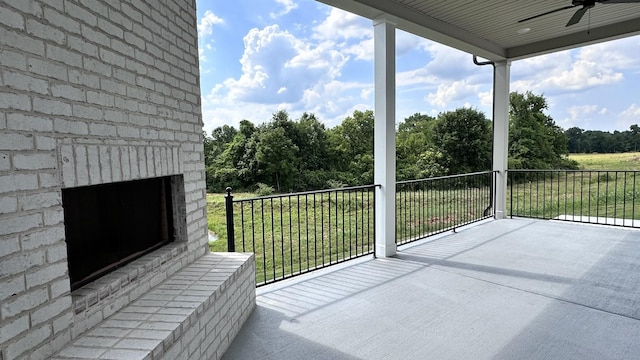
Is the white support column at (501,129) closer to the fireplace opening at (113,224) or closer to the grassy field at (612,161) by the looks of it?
the fireplace opening at (113,224)

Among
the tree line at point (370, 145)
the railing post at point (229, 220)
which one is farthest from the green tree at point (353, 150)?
the railing post at point (229, 220)

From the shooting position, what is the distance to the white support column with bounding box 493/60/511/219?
5406mm

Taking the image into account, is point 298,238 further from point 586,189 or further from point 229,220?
point 586,189

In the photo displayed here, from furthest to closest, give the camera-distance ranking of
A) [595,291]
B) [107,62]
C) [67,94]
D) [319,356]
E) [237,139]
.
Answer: [237,139]
[595,291]
[319,356]
[107,62]
[67,94]

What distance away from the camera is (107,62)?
1545 mm

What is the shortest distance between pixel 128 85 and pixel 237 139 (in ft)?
28.9

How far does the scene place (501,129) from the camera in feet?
18.0

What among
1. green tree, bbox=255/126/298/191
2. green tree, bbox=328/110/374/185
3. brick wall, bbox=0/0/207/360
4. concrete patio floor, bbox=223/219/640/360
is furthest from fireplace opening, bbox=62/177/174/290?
green tree, bbox=328/110/374/185

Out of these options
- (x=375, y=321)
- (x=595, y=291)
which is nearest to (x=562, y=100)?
(x=595, y=291)

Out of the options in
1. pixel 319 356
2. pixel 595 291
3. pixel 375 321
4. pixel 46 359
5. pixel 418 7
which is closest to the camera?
pixel 46 359

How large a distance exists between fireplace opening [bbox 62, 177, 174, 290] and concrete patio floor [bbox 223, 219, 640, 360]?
80 centimetres

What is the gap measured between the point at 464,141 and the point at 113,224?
12.0 metres

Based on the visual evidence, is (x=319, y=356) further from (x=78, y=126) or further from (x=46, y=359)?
(x=78, y=126)

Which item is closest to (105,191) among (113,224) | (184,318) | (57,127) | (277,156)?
(113,224)
